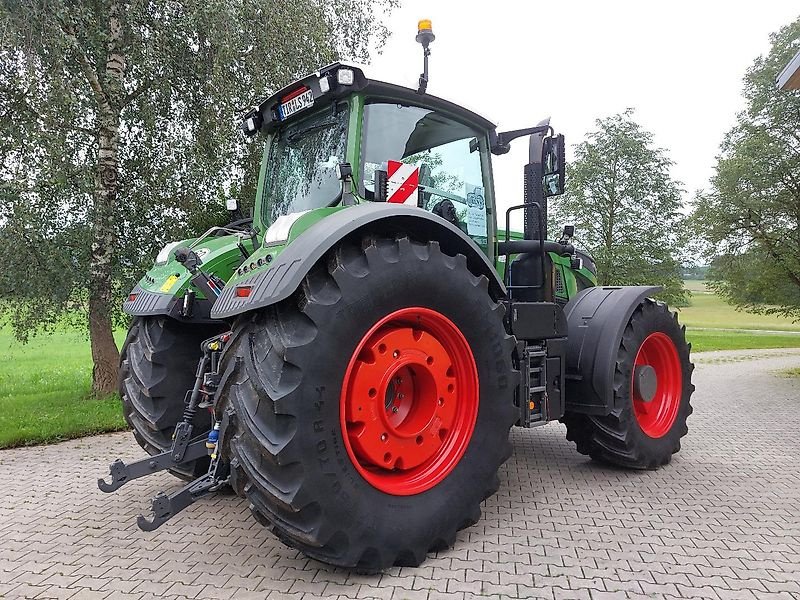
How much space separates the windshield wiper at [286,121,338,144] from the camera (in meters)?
3.66

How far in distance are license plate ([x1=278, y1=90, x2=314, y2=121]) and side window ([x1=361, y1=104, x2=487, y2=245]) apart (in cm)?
37

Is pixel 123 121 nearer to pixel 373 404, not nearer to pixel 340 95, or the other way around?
pixel 340 95

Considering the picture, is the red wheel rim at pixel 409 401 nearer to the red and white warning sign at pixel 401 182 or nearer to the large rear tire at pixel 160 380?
the red and white warning sign at pixel 401 182

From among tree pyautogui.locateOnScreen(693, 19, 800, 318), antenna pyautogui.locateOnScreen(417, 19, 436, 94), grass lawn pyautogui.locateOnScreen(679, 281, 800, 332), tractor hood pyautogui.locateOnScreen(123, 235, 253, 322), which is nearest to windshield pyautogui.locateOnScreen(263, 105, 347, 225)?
tractor hood pyautogui.locateOnScreen(123, 235, 253, 322)

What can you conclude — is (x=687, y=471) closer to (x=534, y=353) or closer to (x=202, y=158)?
(x=534, y=353)

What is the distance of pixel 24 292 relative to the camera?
6754mm

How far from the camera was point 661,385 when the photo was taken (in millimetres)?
5023

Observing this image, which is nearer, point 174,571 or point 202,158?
point 174,571

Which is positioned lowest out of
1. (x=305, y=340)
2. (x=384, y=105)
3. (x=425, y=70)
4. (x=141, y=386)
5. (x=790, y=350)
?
(x=790, y=350)

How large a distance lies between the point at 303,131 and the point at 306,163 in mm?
253

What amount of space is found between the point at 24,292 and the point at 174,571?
5.20 m

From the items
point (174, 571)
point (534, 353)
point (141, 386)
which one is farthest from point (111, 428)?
point (534, 353)

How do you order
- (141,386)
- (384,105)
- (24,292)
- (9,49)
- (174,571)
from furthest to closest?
(24,292), (9,49), (141,386), (384,105), (174,571)

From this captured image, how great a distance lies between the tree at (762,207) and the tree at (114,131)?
31.4 ft
